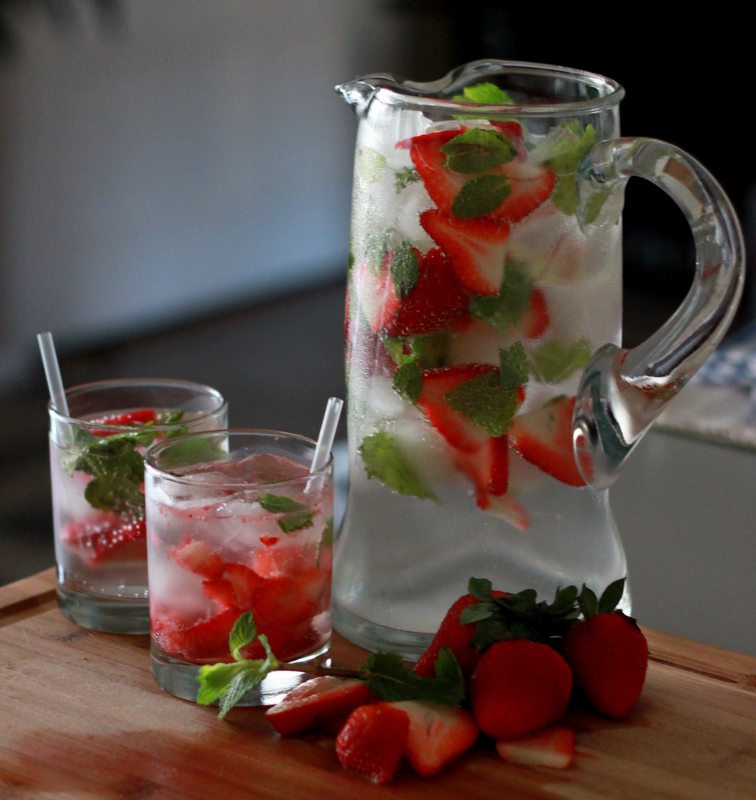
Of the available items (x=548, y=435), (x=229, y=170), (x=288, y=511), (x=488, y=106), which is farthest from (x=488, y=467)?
(x=229, y=170)

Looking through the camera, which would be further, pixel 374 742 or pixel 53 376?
pixel 53 376

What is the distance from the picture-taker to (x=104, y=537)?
0.88 metres

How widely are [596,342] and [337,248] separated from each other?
12.5 feet

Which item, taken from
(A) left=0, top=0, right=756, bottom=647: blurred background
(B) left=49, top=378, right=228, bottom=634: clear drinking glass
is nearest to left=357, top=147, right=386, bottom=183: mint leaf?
(B) left=49, top=378, right=228, bottom=634: clear drinking glass

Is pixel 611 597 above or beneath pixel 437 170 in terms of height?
beneath

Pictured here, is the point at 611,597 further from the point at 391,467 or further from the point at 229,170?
the point at 229,170

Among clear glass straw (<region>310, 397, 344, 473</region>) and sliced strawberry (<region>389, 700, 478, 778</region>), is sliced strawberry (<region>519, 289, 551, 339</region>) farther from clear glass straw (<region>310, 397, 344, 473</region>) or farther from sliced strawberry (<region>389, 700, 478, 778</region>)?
sliced strawberry (<region>389, 700, 478, 778</region>)

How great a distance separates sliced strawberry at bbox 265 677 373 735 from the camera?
0.72 meters

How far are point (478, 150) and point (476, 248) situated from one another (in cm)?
7

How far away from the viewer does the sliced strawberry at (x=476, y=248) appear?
30.2 inches

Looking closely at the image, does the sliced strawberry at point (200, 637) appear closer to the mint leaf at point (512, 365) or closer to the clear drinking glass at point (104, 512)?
the clear drinking glass at point (104, 512)

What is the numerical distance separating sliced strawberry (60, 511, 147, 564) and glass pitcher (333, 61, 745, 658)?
170 mm

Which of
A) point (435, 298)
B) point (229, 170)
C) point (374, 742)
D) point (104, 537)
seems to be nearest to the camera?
point (374, 742)

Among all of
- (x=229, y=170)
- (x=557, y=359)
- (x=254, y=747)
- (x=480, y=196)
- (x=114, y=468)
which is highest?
(x=480, y=196)
